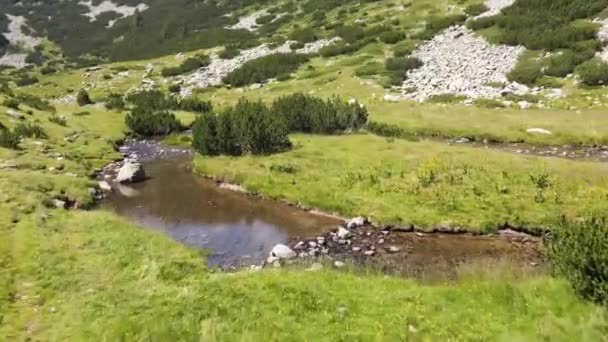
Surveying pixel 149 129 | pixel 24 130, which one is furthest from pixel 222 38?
pixel 24 130

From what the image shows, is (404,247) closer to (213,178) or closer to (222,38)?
(213,178)

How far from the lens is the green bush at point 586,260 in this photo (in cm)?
1477

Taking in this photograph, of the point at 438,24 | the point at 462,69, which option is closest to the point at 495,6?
the point at 438,24

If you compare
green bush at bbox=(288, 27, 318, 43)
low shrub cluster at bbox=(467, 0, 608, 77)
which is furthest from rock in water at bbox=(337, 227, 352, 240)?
green bush at bbox=(288, 27, 318, 43)

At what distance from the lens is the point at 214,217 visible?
97.4 ft

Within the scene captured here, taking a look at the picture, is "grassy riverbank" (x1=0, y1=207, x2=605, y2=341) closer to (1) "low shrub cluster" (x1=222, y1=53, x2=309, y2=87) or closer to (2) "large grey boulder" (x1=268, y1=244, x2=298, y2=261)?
(2) "large grey boulder" (x1=268, y1=244, x2=298, y2=261)

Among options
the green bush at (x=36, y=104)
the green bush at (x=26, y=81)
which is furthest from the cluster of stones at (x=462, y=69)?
the green bush at (x=26, y=81)

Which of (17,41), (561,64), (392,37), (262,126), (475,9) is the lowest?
(262,126)

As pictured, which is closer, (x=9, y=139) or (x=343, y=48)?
(x=9, y=139)

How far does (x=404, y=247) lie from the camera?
2403cm

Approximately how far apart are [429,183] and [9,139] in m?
30.1

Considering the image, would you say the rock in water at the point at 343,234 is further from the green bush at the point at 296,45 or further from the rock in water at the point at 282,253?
the green bush at the point at 296,45

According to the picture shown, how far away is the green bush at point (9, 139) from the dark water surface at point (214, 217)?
A: 10.0 meters

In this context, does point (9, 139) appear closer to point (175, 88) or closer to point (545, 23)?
point (175, 88)
